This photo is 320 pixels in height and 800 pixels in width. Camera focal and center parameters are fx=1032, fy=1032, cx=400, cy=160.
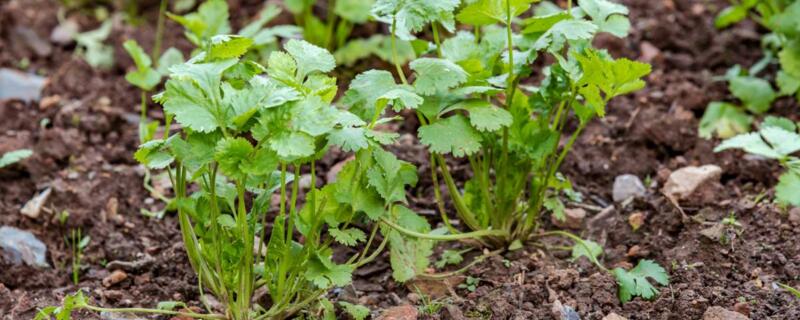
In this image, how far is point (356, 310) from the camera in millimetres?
2336

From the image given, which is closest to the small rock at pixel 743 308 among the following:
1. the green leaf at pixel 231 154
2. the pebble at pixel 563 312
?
the pebble at pixel 563 312

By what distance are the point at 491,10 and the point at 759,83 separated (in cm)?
139

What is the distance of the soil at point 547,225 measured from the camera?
241cm

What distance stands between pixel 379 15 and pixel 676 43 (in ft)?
5.60

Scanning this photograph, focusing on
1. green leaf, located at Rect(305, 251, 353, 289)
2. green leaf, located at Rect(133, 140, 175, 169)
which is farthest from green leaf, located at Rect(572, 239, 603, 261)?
green leaf, located at Rect(133, 140, 175, 169)

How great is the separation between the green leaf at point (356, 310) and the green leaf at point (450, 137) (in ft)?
1.36

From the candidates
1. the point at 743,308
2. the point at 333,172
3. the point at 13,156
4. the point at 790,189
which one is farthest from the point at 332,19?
the point at 743,308

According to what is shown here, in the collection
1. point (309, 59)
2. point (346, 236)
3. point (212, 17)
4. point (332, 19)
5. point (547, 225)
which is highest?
point (309, 59)

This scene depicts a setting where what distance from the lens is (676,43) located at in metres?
3.74

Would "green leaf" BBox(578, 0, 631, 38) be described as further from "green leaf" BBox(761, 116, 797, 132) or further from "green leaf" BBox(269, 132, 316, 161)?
"green leaf" BBox(269, 132, 316, 161)

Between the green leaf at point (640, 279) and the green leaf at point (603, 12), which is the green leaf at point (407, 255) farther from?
the green leaf at point (603, 12)

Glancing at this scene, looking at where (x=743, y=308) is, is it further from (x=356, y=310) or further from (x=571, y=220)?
(x=356, y=310)

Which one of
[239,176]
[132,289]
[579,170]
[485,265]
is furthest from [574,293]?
[132,289]

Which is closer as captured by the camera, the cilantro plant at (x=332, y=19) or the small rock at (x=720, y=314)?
the small rock at (x=720, y=314)
